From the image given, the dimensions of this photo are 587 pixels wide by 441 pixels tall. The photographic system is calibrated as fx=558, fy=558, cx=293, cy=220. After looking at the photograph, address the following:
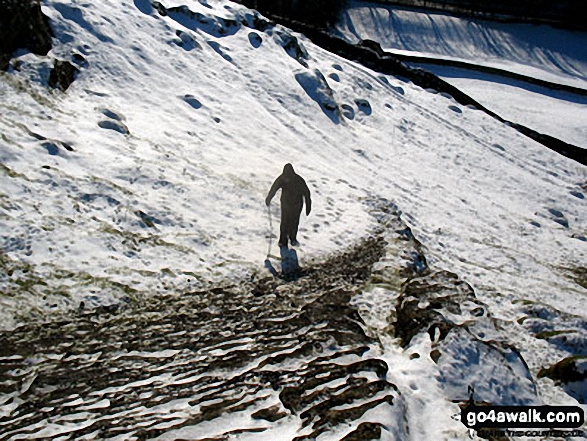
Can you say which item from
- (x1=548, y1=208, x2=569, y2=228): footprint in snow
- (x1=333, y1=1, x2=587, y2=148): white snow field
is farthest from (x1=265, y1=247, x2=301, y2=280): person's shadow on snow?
(x1=333, y1=1, x2=587, y2=148): white snow field

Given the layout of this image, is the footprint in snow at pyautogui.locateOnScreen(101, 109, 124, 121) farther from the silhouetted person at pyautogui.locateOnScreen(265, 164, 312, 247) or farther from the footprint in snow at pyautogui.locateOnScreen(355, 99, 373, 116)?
the footprint in snow at pyautogui.locateOnScreen(355, 99, 373, 116)

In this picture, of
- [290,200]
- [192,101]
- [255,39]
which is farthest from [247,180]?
[255,39]

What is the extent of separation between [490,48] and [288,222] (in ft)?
155

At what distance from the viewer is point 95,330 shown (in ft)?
30.0

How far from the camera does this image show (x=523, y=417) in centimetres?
893

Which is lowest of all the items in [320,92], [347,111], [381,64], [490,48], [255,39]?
[347,111]

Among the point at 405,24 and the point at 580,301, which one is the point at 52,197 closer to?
the point at 580,301

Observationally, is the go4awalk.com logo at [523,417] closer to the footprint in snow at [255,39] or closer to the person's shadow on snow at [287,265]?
the person's shadow on snow at [287,265]

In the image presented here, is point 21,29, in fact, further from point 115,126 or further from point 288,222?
point 288,222

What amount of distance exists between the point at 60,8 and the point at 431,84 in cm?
2197

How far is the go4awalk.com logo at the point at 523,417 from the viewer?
27.4ft

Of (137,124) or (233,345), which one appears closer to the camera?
(233,345)

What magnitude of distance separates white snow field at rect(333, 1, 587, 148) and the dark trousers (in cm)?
2890

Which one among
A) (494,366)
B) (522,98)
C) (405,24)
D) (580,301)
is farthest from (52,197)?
(405,24)
